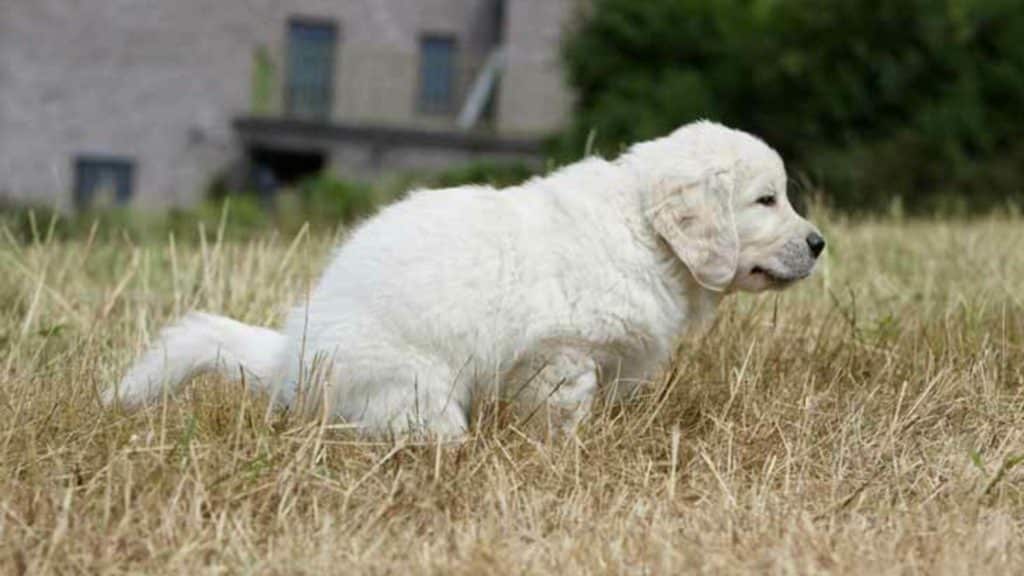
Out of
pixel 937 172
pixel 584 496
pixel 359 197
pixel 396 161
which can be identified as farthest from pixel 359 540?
pixel 396 161

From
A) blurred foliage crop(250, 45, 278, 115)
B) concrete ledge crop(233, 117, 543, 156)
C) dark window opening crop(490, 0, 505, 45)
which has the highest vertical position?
dark window opening crop(490, 0, 505, 45)

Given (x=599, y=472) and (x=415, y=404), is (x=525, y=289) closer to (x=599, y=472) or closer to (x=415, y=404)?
(x=415, y=404)

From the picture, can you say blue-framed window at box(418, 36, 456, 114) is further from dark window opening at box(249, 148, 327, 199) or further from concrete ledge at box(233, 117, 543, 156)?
dark window opening at box(249, 148, 327, 199)

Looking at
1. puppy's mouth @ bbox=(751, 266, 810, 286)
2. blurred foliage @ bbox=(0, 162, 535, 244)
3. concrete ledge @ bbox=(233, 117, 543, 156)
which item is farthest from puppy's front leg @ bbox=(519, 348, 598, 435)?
concrete ledge @ bbox=(233, 117, 543, 156)

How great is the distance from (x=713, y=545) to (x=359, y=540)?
33.2 inches

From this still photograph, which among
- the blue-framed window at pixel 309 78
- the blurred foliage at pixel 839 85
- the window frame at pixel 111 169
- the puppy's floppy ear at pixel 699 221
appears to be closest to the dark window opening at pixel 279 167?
the blue-framed window at pixel 309 78

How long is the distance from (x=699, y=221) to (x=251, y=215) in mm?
11875

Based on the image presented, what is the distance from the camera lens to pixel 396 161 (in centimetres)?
2541

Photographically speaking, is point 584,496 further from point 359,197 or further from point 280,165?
point 280,165

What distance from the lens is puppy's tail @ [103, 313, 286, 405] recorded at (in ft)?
15.4

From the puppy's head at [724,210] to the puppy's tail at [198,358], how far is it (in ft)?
4.22

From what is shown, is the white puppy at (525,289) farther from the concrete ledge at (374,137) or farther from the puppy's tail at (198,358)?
the concrete ledge at (374,137)

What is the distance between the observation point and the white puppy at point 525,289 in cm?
442

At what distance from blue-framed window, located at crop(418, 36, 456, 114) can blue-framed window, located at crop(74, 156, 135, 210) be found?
17.2 feet
